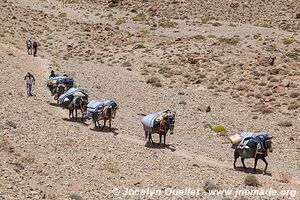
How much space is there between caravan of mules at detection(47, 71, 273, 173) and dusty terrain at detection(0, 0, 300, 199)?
0.77 m

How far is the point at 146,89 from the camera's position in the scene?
3856 centimetres

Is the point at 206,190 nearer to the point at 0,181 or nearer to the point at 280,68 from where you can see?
the point at 0,181

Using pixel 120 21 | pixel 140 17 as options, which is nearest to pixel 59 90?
pixel 120 21

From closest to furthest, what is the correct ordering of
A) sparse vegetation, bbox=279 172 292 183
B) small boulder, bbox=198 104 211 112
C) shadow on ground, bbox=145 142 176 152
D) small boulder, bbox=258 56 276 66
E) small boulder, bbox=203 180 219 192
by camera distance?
small boulder, bbox=203 180 219 192 → sparse vegetation, bbox=279 172 292 183 → shadow on ground, bbox=145 142 176 152 → small boulder, bbox=198 104 211 112 → small boulder, bbox=258 56 276 66

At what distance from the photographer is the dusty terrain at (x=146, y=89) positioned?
16.5 meters

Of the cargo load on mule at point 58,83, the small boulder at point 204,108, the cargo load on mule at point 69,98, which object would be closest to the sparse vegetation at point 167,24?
the small boulder at point 204,108

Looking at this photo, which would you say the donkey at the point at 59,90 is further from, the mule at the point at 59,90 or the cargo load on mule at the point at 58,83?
the cargo load on mule at the point at 58,83

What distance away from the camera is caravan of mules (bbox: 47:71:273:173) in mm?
19141

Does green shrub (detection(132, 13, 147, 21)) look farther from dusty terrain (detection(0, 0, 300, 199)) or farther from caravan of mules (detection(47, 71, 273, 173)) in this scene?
caravan of mules (detection(47, 71, 273, 173))

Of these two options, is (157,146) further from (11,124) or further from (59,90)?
(59,90)

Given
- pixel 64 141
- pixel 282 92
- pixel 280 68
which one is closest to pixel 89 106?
pixel 64 141

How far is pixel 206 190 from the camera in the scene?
1595 cm

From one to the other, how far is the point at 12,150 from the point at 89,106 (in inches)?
295

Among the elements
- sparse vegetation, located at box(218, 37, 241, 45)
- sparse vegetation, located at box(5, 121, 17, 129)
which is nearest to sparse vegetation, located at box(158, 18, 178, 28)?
sparse vegetation, located at box(218, 37, 241, 45)
